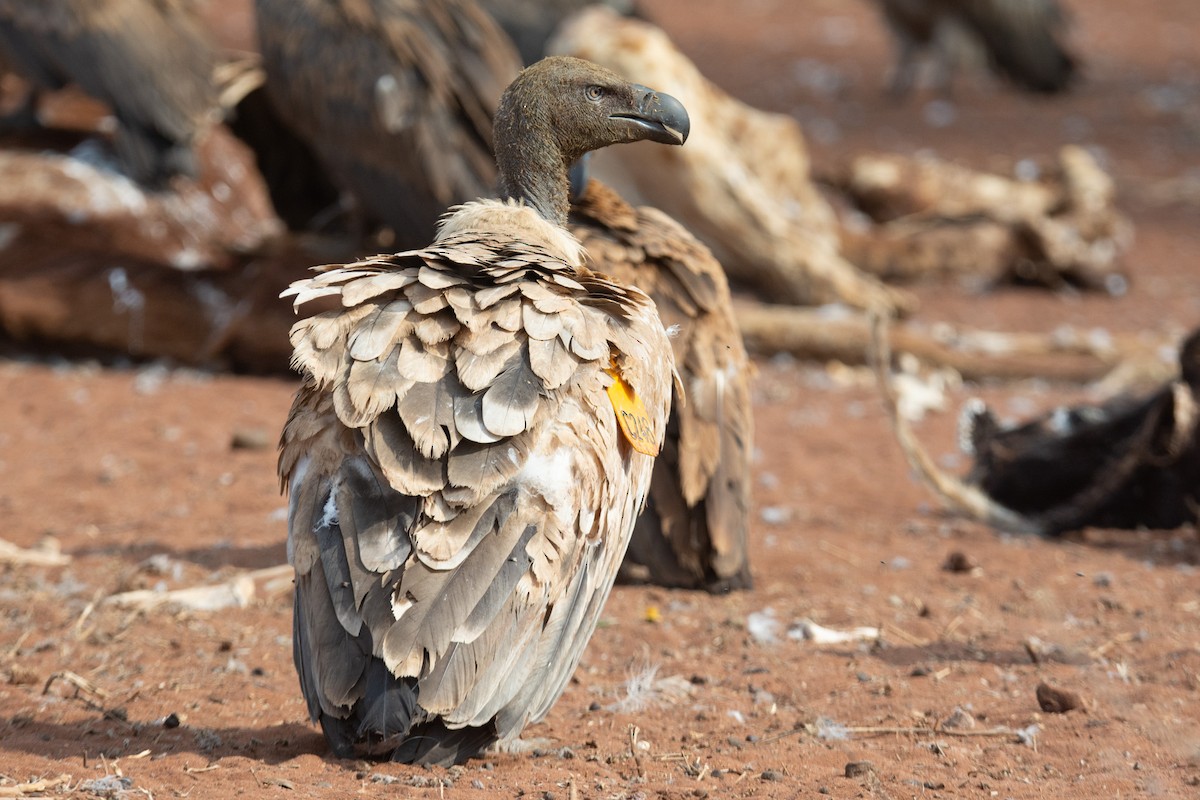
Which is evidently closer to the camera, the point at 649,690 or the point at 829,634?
the point at 649,690

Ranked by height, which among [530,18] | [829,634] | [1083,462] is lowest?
[1083,462]

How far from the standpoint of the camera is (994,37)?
14.2 m

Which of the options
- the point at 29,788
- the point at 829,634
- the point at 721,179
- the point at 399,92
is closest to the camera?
the point at 29,788

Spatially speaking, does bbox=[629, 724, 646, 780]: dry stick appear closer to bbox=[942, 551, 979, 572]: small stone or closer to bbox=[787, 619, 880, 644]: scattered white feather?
bbox=[787, 619, 880, 644]: scattered white feather

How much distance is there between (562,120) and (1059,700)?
74.4 inches

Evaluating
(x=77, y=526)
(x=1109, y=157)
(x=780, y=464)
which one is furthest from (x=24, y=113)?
(x=1109, y=157)

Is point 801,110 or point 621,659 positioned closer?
point 621,659

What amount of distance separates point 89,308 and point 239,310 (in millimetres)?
821

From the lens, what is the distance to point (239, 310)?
7.07 meters

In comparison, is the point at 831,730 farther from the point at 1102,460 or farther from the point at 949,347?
the point at 949,347

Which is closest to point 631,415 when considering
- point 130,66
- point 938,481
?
point 938,481

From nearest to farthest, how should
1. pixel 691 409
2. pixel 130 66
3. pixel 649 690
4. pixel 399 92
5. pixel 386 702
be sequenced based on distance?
pixel 386 702
pixel 649 690
pixel 691 409
pixel 399 92
pixel 130 66

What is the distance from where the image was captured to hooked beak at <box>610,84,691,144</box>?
11.7 ft

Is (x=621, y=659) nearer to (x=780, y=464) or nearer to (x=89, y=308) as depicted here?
(x=780, y=464)
